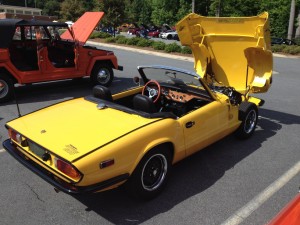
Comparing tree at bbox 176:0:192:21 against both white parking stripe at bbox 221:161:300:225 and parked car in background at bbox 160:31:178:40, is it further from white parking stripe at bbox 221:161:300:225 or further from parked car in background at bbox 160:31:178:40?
white parking stripe at bbox 221:161:300:225

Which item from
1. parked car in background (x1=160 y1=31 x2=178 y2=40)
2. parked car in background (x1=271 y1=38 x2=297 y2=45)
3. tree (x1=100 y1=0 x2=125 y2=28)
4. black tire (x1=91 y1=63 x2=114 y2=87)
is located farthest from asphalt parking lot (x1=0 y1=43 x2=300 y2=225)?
parked car in background (x1=160 y1=31 x2=178 y2=40)

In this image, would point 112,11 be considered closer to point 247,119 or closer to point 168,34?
point 168,34

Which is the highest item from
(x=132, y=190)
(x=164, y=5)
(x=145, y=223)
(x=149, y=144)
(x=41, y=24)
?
(x=164, y=5)

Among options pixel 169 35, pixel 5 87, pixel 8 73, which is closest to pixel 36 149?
pixel 5 87

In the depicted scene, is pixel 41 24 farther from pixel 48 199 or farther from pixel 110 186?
pixel 110 186

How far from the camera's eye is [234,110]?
502 centimetres

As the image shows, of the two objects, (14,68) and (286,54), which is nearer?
(14,68)

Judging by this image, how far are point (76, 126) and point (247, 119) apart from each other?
307cm

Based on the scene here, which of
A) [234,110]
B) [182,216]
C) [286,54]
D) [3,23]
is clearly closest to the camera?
[182,216]

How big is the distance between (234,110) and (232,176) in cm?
111

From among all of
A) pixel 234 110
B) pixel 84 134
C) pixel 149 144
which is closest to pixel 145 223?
pixel 149 144

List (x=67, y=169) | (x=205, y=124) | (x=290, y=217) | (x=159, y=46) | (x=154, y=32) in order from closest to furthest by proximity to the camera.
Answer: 1. (x=290, y=217)
2. (x=67, y=169)
3. (x=205, y=124)
4. (x=159, y=46)
5. (x=154, y=32)

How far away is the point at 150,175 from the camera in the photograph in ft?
12.3

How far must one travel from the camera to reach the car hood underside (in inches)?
130
